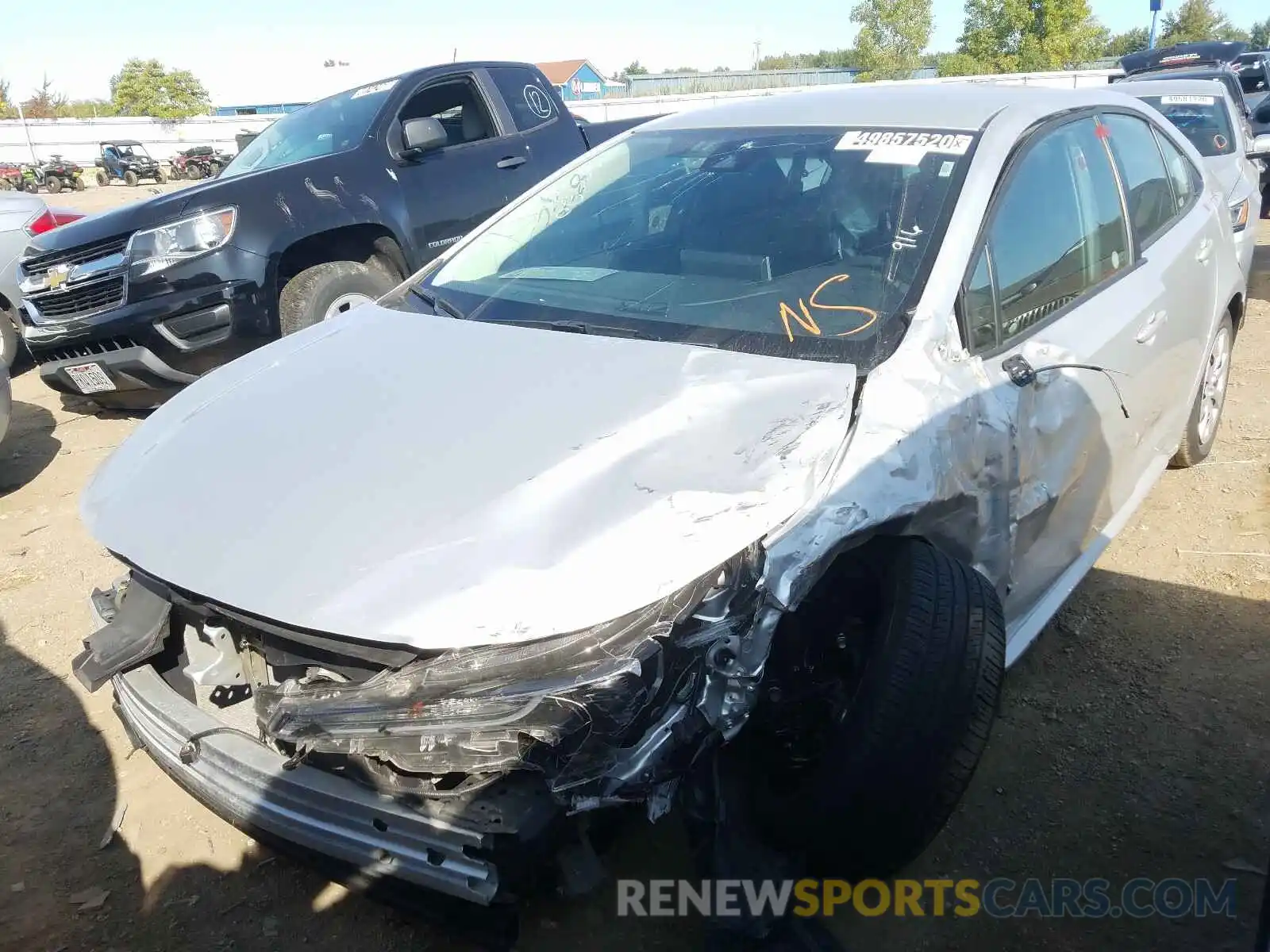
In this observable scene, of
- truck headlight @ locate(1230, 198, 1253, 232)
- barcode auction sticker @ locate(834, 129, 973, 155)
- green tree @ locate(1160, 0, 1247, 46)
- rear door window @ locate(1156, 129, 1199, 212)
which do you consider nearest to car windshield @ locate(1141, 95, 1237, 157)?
truck headlight @ locate(1230, 198, 1253, 232)

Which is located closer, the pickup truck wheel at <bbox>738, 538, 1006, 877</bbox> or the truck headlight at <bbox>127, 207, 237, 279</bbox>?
the pickup truck wheel at <bbox>738, 538, 1006, 877</bbox>

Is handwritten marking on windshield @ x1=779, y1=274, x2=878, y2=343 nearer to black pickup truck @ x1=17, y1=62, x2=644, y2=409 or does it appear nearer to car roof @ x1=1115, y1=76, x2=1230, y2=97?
black pickup truck @ x1=17, y1=62, x2=644, y2=409

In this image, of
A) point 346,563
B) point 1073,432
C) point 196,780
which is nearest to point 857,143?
point 1073,432

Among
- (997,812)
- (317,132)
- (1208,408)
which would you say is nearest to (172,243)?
(317,132)

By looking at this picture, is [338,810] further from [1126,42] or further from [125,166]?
[1126,42]

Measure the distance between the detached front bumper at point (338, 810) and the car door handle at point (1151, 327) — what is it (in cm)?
250

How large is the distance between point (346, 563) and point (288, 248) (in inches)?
160

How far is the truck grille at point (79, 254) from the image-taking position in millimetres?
5305

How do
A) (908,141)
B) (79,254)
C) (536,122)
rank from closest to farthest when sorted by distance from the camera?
(908,141) < (79,254) < (536,122)

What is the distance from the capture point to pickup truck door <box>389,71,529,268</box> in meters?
5.92

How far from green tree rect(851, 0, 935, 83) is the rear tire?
48.6m

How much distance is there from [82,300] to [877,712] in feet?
17.2

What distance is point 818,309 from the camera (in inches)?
98.5

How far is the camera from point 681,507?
1.92 meters
